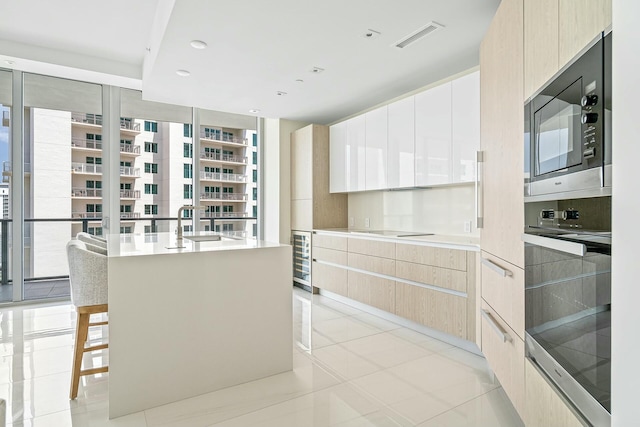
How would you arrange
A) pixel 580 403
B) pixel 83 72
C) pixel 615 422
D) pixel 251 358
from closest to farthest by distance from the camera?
pixel 615 422 < pixel 580 403 < pixel 251 358 < pixel 83 72

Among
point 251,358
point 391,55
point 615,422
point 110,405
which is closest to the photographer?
point 615,422

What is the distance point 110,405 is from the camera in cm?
200

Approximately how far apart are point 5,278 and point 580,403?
5.71m

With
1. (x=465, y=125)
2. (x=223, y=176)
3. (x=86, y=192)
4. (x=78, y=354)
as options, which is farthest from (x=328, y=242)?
(x=86, y=192)

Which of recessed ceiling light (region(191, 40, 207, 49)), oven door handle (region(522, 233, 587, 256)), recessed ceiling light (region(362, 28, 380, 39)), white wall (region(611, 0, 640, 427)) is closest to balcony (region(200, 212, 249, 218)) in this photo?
recessed ceiling light (region(191, 40, 207, 49))

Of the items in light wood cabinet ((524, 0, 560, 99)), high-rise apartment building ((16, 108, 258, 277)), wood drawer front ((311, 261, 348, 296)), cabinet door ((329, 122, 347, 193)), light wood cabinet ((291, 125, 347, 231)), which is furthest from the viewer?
light wood cabinet ((291, 125, 347, 231))

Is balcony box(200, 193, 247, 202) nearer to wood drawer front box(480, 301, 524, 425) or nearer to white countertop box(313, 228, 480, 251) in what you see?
white countertop box(313, 228, 480, 251)

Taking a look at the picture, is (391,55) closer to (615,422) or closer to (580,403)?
(580,403)

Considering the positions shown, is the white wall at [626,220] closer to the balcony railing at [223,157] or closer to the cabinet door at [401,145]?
the cabinet door at [401,145]

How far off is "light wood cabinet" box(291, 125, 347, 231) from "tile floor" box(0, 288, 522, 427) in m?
2.08

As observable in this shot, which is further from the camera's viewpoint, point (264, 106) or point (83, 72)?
point (264, 106)

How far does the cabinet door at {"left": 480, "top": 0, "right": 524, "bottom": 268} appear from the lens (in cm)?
180

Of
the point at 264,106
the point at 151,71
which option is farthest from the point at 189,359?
the point at 264,106

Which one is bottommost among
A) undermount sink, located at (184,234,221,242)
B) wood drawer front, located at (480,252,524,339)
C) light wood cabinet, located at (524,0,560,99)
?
wood drawer front, located at (480,252,524,339)
